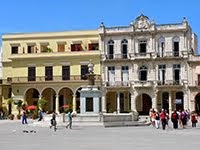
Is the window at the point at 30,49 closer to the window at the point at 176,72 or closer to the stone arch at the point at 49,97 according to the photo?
the stone arch at the point at 49,97

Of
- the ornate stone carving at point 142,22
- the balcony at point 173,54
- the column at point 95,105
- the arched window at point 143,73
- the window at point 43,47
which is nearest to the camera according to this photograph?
the column at point 95,105

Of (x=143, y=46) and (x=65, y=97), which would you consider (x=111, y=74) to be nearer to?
(x=143, y=46)

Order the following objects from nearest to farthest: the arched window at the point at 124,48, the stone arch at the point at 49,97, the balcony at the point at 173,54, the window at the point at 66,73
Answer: the balcony at the point at 173,54
the arched window at the point at 124,48
the window at the point at 66,73
the stone arch at the point at 49,97

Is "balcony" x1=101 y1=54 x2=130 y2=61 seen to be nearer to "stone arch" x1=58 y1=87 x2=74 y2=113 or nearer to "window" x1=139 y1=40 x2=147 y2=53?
"window" x1=139 y1=40 x2=147 y2=53

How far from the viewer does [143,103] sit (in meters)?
59.9

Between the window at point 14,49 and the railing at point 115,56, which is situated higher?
the window at point 14,49

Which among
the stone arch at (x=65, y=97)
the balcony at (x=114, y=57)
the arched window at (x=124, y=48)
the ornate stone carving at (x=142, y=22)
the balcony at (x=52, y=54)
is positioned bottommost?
the stone arch at (x=65, y=97)

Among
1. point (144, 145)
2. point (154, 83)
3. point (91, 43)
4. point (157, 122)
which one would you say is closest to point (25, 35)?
point (91, 43)

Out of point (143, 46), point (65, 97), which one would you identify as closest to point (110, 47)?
point (143, 46)

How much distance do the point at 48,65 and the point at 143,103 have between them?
13.6 meters

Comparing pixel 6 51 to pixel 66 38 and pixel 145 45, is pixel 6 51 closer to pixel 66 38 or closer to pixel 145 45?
pixel 66 38

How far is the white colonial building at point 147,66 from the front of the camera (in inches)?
2239

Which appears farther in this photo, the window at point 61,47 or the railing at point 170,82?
the window at point 61,47

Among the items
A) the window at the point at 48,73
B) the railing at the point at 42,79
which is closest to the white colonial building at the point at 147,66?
the railing at the point at 42,79
